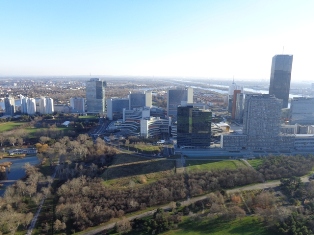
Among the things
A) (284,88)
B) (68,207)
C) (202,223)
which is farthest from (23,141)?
(284,88)

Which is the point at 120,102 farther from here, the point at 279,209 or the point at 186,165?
the point at 279,209

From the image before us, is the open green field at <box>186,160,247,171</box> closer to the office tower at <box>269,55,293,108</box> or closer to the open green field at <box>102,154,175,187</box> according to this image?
the open green field at <box>102,154,175,187</box>

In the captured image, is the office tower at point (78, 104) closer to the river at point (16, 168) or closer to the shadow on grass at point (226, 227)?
the river at point (16, 168)

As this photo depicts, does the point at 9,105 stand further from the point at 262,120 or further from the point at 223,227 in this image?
the point at 223,227

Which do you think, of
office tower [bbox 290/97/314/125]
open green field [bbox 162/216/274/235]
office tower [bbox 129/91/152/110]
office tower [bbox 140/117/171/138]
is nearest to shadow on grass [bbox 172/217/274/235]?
open green field [bbox 162/216/274/235]

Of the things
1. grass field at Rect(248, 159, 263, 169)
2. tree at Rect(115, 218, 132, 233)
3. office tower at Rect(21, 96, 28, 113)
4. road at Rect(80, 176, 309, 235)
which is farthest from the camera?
office tower at Rect(21, 96, 28, 113)

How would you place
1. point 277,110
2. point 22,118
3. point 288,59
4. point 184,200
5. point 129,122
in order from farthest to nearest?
1. point 288,59
2. point 22,118
3. point 129,122
4. point 277,110
5. point 184,200

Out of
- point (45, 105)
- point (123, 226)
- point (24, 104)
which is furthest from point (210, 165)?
point (24, 104)
